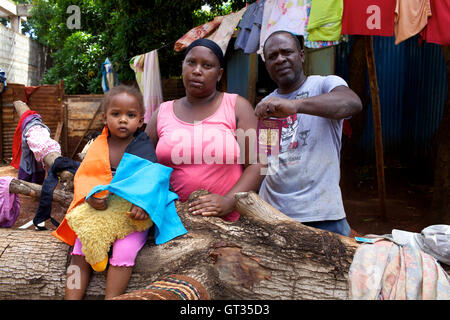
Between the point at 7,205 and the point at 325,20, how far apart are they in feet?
12.6

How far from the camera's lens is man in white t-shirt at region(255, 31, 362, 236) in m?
2.01

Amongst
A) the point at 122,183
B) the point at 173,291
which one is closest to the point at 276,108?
the point at 122,183

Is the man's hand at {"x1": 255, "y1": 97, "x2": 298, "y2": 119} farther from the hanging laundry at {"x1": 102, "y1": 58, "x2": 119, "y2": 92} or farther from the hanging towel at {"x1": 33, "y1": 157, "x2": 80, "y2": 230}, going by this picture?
the hanging laundry at {"x1": 102, "y1": 58, "x2": 119, "y2": 92}

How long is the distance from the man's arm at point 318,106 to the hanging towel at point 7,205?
216 centimetres

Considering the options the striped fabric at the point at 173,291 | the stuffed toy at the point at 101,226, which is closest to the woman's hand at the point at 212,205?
the stuffed toy at the point at 101,226

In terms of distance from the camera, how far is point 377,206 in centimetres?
651

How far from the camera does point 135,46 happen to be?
8977mm

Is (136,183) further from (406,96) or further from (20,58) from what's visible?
(20,58)

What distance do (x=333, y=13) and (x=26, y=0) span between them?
876 inches

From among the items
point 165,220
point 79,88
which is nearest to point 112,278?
point 165,220

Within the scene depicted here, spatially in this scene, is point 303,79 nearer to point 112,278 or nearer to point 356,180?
point 112,278

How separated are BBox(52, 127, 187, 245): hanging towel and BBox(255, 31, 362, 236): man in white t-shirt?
27.2 inches

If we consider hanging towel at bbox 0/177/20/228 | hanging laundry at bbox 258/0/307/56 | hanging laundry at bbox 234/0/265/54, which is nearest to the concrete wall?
hanging laundry at bbox 234/0/265/54

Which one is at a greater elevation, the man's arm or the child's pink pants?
the man's arm
